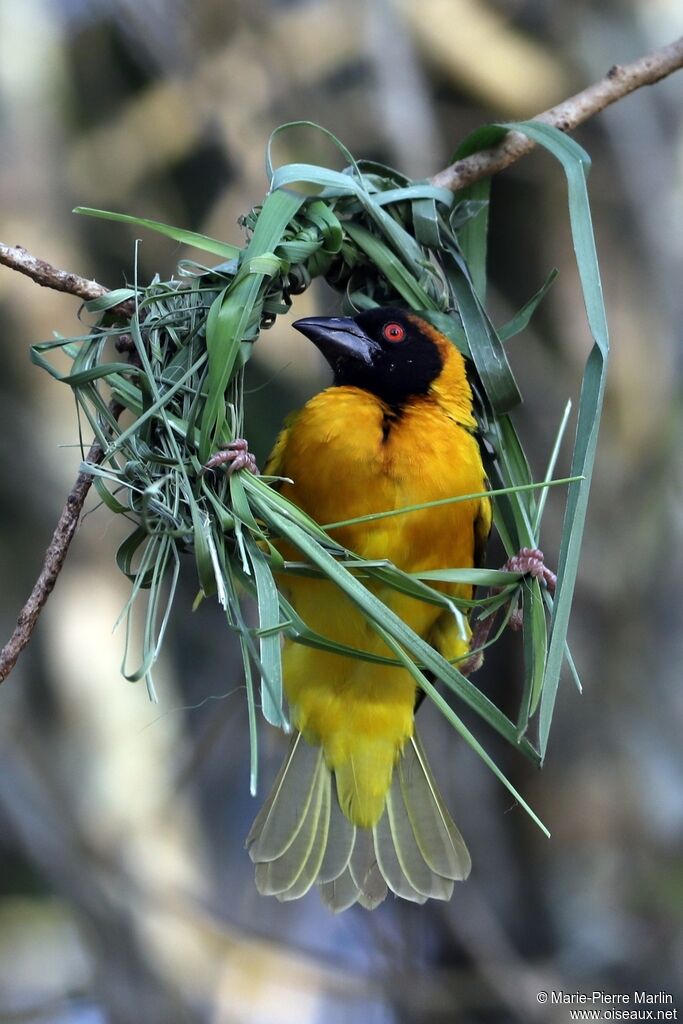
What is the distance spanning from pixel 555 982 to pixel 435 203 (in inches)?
118

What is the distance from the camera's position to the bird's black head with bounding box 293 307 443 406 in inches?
87.5

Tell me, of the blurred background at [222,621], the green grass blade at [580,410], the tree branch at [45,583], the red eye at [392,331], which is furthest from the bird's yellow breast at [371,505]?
the blurred background at [222,621]

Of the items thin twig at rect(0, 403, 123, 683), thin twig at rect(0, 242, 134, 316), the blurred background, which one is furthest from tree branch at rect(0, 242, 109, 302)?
the blurred background

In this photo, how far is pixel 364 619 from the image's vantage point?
6.88ft

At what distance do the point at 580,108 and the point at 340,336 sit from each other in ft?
2.01

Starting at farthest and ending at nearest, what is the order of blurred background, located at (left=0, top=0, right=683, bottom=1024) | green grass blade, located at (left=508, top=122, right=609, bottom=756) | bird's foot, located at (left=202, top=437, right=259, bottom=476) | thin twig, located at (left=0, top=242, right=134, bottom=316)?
blurred background, located at (left=0, top=0, right=683, bottom=1024) → bird's foot, located at (left=202, top=437, right=259, bottom=476) → thin twig, located at (left=0, top=242, right=134, bottom=316) → green grass blade, located at (left=508, top=122, right=609, bottom=756)

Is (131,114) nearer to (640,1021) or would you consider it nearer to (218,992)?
(218,992)

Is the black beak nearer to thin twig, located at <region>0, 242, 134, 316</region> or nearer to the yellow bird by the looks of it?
the yellow bird

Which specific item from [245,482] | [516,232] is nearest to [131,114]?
[516,232]

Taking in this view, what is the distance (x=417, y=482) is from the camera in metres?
2.11

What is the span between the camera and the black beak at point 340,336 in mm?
2205

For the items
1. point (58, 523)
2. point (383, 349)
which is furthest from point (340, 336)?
point (58, 523)

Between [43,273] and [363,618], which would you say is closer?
[43,273]

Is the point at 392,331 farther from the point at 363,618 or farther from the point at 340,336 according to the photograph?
the point at 363,618
